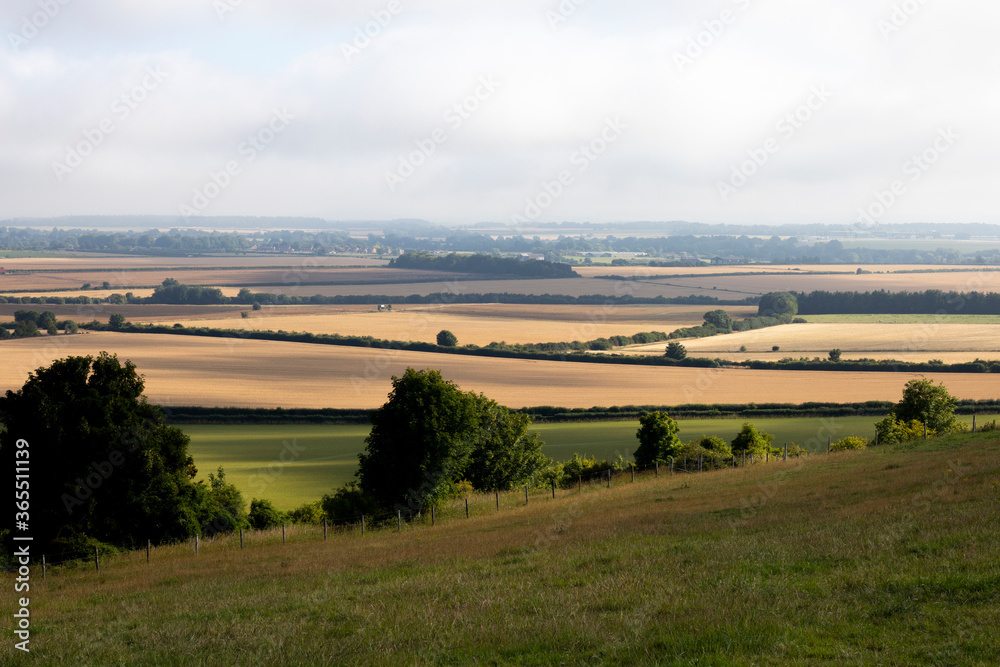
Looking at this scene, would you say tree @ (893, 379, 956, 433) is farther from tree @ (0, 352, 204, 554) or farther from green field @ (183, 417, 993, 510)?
tree @ (0, 352, 204, 554)

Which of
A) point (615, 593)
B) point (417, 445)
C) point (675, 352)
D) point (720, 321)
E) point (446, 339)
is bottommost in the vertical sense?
point (675, 352)

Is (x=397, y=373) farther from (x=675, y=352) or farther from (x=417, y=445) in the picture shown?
(x=417, y=445)

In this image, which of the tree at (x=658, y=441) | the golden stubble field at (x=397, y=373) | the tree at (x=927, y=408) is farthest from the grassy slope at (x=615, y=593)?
the golden stubble field at (x=397, y=373)

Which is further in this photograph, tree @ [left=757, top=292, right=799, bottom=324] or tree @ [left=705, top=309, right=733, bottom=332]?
tree @ [left=757, top=292, right=799, bottom=324]

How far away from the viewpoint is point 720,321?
108 meters

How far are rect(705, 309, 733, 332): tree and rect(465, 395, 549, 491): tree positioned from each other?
237ft

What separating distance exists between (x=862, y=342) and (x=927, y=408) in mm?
49685

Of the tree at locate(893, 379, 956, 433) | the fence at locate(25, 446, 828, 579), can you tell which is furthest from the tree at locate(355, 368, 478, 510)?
the tree at locate(893, 379, 956, 433)

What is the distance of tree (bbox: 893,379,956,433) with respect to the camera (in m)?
40.8

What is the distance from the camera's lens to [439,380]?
33.1 m

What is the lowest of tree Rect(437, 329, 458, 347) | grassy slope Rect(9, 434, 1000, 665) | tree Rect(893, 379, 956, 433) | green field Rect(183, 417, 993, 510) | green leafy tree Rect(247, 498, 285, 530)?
green field Rect(183, 417, 993, 510)

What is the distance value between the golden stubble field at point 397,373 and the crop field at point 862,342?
11.8 meters

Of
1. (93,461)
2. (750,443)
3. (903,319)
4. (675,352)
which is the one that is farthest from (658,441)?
(903,319)

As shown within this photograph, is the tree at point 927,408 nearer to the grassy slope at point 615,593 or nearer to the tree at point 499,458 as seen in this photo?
the tree at point 499,458
